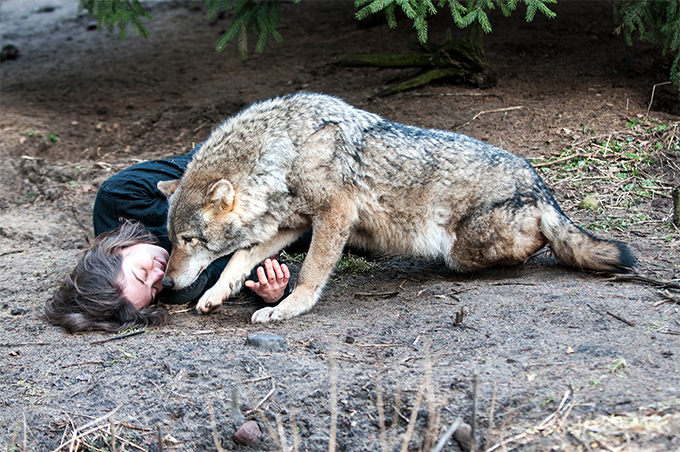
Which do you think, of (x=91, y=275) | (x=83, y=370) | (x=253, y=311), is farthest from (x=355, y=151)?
(x=83, y=370)

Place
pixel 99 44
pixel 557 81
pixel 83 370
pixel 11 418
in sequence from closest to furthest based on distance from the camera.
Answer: pixel 11 418 < pixel 83 370 < pixel 557 81 < pixel 99 44

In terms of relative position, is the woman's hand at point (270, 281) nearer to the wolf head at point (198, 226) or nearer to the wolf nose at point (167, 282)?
the wolf head at point (198, 226)

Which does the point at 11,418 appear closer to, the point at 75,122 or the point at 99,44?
the point at 75,122

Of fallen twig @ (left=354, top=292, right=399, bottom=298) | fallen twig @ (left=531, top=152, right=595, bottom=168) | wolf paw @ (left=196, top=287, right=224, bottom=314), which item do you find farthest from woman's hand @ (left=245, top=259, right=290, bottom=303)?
fallen twig @ (left=531, top=152, right=595, bottom=168)

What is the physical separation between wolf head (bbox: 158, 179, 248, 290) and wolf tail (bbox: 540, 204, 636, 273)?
2626 millimetres

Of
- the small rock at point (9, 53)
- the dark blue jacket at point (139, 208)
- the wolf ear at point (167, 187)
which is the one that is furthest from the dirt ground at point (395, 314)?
the small rock at point (9, 53)

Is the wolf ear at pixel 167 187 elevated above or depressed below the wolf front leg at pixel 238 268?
above

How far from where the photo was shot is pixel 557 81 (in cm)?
777

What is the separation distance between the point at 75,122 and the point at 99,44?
4.91m

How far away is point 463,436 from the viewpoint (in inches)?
106

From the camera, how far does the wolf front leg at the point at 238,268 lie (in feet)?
14.8

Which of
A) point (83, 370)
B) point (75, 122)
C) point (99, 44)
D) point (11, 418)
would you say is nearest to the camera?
point (11, 418)

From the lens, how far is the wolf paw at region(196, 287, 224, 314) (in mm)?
4473

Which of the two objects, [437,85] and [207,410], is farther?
[437,85]
